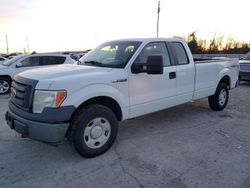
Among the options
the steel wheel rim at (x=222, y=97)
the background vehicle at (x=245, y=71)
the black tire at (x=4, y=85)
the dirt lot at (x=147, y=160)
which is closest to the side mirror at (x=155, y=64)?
the dirt lot at (x=147, y=160)

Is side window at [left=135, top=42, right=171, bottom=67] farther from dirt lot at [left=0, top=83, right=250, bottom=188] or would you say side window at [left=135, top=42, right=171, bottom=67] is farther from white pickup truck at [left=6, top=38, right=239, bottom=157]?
dirt lot at [left=0, top=83, right=250, bottom=188]

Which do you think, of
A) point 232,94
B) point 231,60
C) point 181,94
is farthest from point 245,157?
point 232,94

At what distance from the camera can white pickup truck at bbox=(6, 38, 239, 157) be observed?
12.4ft

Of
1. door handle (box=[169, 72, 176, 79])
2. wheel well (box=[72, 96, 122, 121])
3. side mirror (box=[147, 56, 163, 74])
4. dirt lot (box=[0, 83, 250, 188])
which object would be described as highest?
side mirror (box=[147, 56, 163, 74])

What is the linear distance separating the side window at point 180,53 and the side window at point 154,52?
1.06ft

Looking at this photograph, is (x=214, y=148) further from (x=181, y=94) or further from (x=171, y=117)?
(x=171, y=117)

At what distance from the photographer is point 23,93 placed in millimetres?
4031

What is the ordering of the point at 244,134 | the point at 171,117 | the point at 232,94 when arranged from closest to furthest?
the point at 244,134 < the point at 171,117 < the point at 232,94

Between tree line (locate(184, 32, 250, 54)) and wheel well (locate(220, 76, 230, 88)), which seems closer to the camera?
wheel well (locate(220, 76, 230, 88))

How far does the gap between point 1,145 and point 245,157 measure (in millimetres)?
4135

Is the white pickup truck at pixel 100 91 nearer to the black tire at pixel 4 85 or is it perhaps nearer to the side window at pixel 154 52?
the side window at pixel 154 52

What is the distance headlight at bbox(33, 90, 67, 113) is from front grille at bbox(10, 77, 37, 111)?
111 mm

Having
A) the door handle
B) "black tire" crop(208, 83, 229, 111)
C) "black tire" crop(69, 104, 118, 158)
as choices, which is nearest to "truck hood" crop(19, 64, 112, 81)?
"black tire" crop(69, 104, 118, 158)

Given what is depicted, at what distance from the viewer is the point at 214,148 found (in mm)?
4605
